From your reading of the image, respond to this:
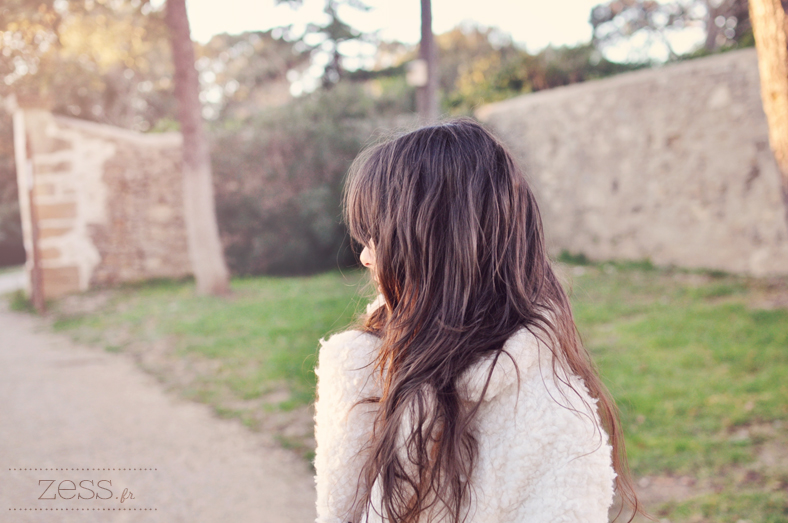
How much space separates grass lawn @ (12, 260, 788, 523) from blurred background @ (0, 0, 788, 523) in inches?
0.8

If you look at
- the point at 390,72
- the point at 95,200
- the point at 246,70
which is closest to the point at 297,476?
the point at 95,200

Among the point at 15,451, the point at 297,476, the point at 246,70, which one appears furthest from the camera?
the point at 246,70

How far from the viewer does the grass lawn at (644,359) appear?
2.82 m

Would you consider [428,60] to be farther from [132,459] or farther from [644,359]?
[132,459]

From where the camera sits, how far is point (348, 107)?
10109mm

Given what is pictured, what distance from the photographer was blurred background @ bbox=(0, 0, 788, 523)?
3.46m

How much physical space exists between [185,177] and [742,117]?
6420mm

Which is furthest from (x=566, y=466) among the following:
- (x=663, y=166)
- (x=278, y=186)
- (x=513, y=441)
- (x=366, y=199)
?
(x=278, y=186)

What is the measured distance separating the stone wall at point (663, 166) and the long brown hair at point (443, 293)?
4371 millimetres

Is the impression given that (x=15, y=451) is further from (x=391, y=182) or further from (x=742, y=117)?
(x=742, y=117)

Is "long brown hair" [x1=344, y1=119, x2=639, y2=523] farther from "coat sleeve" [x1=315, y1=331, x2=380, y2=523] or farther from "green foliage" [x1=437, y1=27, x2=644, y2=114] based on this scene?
"green foliage" [x1=437, y1=27, x2=644, y2=114]

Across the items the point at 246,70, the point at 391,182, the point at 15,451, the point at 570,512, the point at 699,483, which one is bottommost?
the point at 699,483

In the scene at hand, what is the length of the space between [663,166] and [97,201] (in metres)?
7.72

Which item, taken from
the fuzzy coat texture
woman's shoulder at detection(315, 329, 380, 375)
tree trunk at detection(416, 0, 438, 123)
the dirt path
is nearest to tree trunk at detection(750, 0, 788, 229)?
the fuzzy coat texture
